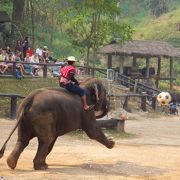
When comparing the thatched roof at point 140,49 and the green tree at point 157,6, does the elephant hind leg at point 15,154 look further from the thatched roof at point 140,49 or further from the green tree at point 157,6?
the green tree at point 157,6

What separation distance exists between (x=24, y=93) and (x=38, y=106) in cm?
1324

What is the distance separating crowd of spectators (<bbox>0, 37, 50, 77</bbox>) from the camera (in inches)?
973

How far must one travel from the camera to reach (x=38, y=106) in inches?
401

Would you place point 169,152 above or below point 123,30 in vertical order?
below

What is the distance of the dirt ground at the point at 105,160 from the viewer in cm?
989

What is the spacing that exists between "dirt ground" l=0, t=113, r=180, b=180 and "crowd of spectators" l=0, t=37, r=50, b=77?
23.7 feet

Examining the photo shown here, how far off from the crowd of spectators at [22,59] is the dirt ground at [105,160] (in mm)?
7214

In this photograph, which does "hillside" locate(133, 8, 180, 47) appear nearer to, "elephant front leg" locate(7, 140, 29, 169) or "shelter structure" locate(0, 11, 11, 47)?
"shelter structure" locate(0, 11, 11, 47)

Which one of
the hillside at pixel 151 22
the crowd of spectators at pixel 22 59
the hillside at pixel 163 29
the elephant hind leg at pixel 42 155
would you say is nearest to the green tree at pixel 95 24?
the crowd of spectators at pixel 22 59

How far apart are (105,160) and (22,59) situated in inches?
633

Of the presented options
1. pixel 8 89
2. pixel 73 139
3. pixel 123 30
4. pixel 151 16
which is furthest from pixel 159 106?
pixel 151 16

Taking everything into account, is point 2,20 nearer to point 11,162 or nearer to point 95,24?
point 95,24

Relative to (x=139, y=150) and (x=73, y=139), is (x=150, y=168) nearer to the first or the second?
(x=139, y=150)

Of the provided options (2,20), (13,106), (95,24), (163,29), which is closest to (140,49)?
(95,24)
